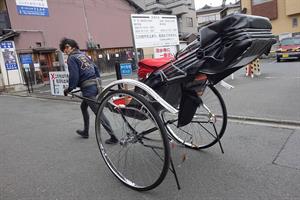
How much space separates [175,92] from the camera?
2.93m

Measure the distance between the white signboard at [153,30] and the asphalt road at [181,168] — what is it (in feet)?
12.0

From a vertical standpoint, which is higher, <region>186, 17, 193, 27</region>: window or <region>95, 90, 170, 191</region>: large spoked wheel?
<region>186, 17, 193, 27</region>: window

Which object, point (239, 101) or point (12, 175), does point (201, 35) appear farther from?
point (239, 101)

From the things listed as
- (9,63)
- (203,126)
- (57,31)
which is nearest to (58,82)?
(9,63)

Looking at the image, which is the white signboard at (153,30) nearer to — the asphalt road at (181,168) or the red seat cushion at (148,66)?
the asphalt road at (181,168)

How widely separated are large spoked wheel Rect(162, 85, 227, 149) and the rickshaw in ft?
0.05

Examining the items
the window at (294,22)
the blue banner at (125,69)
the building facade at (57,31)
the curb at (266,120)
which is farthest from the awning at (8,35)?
the window at (294,22)

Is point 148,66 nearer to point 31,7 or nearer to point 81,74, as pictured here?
point 81,74

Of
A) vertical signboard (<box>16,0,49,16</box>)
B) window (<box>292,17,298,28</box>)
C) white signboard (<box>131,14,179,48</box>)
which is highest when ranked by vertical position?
vertical signboard (<box>16,0,49,16</box>)

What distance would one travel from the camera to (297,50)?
15258 millimetres

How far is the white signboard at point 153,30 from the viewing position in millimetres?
7512

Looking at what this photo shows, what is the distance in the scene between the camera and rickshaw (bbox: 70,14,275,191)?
2.26 meters

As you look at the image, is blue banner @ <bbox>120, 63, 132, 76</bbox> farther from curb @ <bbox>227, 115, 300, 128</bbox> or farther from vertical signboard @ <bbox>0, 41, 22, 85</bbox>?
vertical signboard @ <bbox>0, 41, 22, 85</bbox>

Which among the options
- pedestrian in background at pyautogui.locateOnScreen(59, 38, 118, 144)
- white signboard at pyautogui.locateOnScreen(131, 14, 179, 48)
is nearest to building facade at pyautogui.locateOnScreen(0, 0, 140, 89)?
white signboard at pyautogui.locateOnScreen(131, 14, 179, 48)
